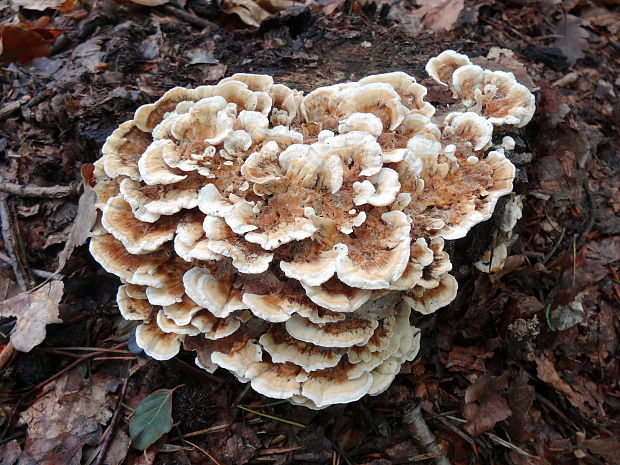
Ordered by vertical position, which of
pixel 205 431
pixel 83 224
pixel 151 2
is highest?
pixel 151 2

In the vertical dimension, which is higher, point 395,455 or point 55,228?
point 55,228

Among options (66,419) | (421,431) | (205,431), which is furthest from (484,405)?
(66,419)

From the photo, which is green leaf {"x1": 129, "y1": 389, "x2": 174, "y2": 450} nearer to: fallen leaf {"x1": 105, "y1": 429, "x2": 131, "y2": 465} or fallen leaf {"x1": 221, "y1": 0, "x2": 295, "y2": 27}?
fallen leaf {"x1": 105, "y1": 429, "x2": 131, "y2": 465}

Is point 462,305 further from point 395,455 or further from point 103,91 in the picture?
point 103,91

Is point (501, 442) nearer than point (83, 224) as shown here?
No

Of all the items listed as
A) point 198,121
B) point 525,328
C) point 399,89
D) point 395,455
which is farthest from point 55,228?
point 525,328

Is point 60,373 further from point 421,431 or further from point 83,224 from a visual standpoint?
point 421,431
